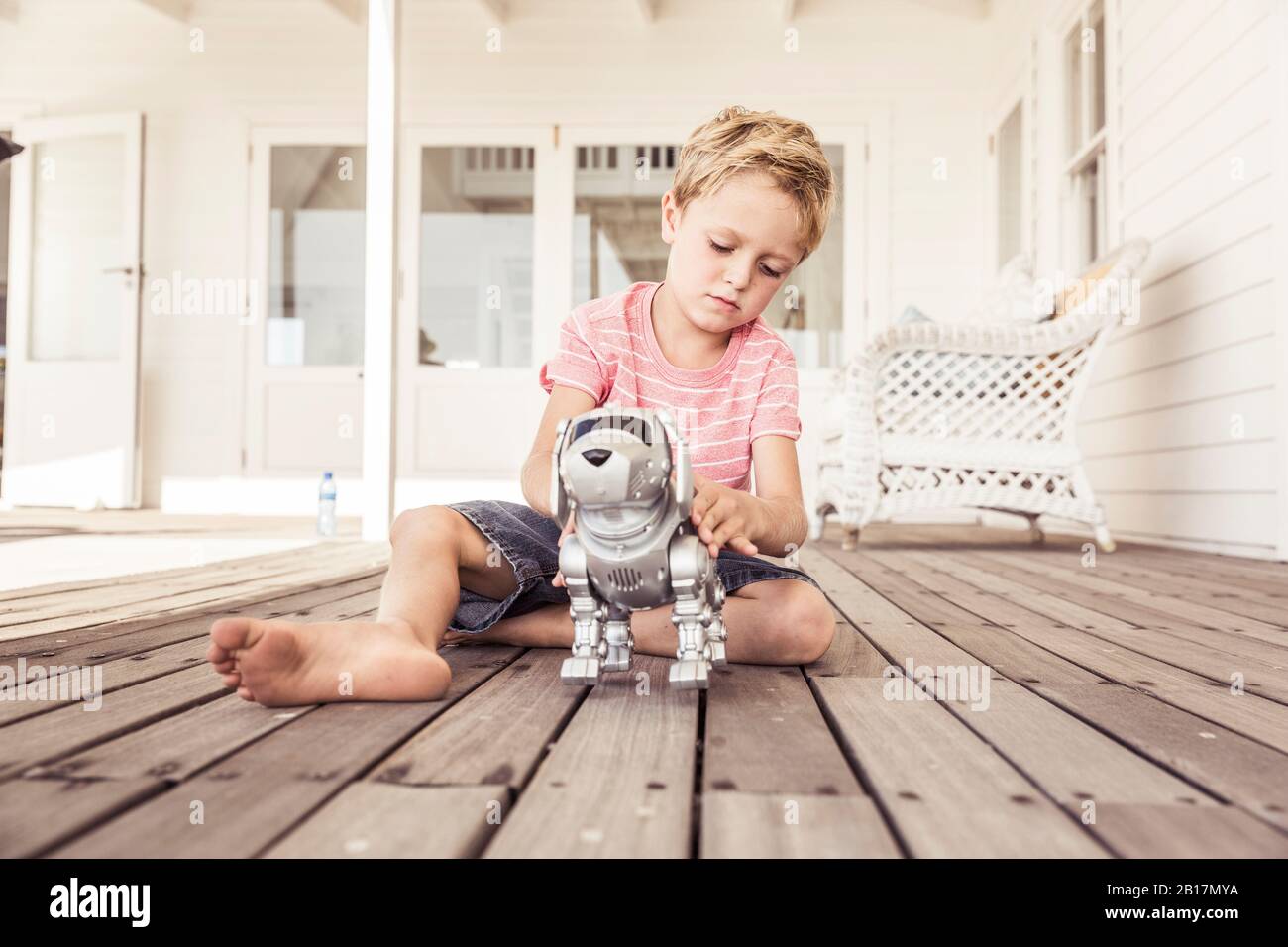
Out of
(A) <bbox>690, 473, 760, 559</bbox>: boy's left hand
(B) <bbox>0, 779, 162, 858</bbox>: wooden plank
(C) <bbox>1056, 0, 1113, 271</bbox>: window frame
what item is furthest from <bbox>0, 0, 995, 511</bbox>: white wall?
(B) <bbox>0, 779, 162, 858</bbox>: wooden plank

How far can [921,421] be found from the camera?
3.72 metres

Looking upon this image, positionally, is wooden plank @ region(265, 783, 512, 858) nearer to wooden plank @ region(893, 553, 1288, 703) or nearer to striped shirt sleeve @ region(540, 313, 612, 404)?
striped shirt sleeve @ region(540, 313, 612, 404)

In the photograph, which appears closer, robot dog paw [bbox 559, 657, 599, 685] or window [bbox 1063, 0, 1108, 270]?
robot dog paw [bbox 559, 657, 599, 685]

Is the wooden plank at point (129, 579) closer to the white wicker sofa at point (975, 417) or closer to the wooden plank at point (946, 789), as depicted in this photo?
the wooden plank at point (946, 789)

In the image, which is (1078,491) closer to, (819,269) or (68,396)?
(819,269)

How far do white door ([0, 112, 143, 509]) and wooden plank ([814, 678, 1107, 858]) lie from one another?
19.4 ft

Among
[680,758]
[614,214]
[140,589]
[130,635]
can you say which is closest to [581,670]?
[680,758]

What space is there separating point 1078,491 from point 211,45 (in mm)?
5559

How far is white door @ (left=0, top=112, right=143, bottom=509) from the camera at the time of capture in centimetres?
593

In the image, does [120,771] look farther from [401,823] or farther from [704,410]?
[704,410]

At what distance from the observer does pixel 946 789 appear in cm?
79

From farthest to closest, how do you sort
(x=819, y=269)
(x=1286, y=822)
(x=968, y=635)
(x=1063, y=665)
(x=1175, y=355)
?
(x=819, y=269) → (x=1175, y=355) → (x=968, y=635) → (x=1063, y=665) → (x=1286, y=822)

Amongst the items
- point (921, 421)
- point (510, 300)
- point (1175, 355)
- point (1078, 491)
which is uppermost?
point (510, 300)
